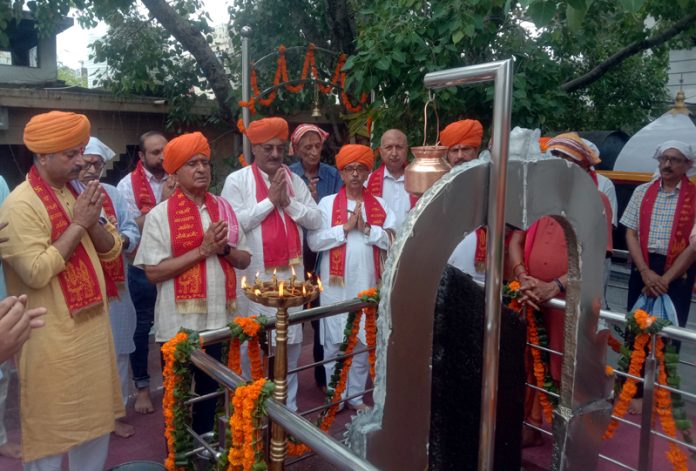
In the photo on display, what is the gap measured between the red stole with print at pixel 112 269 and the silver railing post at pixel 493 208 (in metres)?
2.70

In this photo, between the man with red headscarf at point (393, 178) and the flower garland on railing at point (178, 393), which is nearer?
the flower garland on railing at point (178, 393)

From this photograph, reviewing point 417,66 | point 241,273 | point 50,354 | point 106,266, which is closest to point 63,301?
point 50,354

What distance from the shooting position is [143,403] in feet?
14.5

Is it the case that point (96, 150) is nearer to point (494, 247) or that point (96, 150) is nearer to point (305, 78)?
point (494, 247)

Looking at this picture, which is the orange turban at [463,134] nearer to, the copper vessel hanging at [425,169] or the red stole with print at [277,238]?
the red stole with print at [277,238]

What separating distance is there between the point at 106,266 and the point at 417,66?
341cm

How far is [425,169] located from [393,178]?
3167 millimetres

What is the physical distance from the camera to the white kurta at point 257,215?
400 cm

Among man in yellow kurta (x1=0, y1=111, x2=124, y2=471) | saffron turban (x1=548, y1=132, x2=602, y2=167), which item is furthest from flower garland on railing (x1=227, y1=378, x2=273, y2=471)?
saffron turban (x1=548, y1=132, x2=602, y2=167)

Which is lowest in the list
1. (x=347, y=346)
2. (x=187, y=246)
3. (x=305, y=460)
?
(x=305, y=460)

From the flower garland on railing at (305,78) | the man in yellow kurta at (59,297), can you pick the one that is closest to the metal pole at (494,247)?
the man in yellow kurta at (59,297)

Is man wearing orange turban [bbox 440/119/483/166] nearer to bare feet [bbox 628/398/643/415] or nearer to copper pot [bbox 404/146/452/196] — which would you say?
bare feet [bbox 628/398/643/415]

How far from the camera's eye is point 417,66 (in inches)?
228

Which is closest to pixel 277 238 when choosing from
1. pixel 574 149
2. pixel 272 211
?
pixel 272 211
